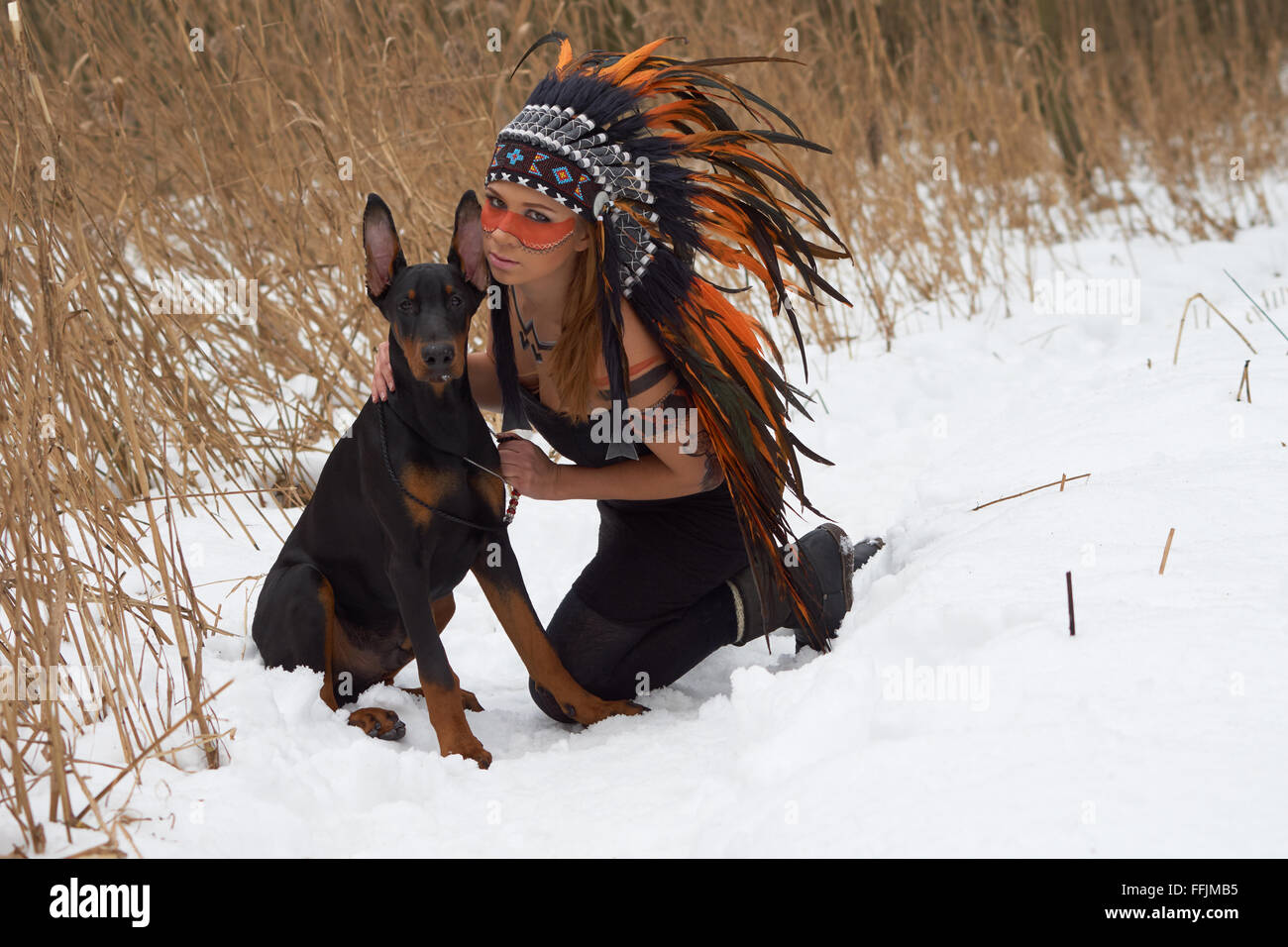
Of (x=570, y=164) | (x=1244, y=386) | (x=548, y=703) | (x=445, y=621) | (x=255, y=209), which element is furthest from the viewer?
(x=255, y=209)

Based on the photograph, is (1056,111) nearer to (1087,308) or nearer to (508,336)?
(1087,308)

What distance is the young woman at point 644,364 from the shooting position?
2.23m

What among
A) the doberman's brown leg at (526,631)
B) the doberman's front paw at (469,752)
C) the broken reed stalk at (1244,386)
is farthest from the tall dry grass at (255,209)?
the broken reed stalk at (1244,386)

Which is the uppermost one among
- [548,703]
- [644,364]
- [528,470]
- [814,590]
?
[644,364]

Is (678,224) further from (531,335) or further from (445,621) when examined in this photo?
(445,621)

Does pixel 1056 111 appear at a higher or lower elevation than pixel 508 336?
higher

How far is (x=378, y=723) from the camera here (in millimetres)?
2357

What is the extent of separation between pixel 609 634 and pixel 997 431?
1641mm

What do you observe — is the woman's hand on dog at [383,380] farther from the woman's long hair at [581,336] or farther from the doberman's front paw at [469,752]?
the doberman's front paw at [469,752]

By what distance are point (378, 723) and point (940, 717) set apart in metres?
1.19

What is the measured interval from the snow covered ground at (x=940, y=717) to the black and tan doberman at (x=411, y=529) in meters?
0.10

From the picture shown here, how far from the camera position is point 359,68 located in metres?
3.98

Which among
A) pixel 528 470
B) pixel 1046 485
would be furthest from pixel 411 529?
pixel 1046 485
